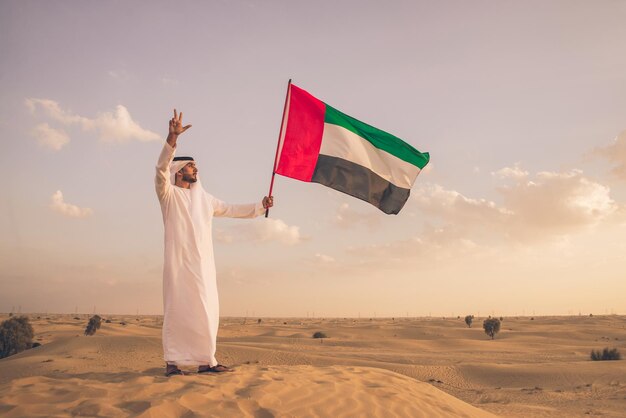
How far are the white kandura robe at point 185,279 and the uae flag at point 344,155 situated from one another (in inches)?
62.8

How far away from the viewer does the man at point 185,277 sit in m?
5.80

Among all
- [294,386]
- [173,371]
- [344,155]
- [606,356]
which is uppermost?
[344,155]

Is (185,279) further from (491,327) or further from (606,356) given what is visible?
(491,327)

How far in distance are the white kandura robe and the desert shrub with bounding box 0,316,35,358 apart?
15216 mm

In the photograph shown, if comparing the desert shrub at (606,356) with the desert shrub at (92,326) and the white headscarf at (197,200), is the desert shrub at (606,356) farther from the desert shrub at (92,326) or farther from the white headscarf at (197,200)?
the desert shrub at (92,326)

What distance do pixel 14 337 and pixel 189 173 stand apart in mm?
15439

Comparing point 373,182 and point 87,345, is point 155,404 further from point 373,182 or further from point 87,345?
point 87,345

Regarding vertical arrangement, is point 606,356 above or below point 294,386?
below

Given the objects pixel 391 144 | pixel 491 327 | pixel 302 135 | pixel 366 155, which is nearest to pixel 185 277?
pixel 302 135

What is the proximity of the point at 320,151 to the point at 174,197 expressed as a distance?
2.51 metres

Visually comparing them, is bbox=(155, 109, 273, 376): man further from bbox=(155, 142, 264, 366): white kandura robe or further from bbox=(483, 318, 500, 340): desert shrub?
bbox=(483, 318, 500, 340): desert shrub

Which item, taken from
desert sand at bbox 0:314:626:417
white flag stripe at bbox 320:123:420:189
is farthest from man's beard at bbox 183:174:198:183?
desert sand at bbox 0:314:626:417

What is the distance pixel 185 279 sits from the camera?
5934 millimetres

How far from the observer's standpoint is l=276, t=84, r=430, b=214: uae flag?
730 cm
